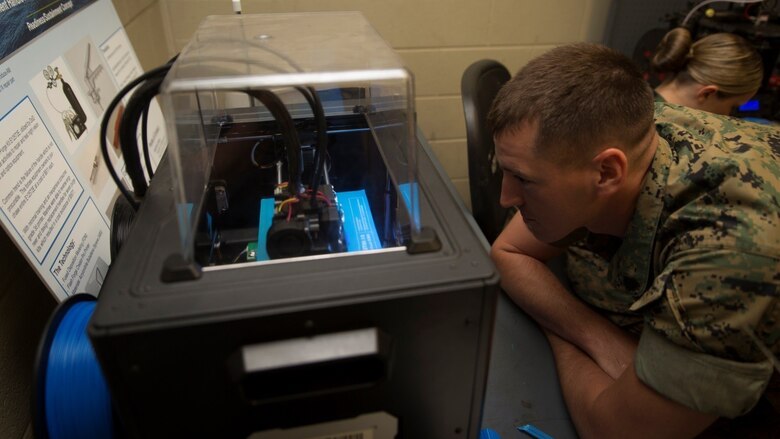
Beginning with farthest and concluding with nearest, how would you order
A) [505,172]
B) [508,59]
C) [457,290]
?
[508,59]
[505,172]
[457,290]

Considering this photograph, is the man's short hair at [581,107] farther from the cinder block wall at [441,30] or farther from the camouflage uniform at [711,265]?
the cinder block wall at [441,30]

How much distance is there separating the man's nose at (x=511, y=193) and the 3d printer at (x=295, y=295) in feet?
0.77

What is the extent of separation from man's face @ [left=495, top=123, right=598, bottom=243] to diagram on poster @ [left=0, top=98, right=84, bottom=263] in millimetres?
709

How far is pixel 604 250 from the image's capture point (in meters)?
1.07

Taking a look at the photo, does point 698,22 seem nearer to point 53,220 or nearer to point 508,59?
point 508,59

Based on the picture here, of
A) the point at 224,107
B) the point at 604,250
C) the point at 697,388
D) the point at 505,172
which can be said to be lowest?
the point at 604,250

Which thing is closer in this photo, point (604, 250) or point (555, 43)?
point (604, 250)

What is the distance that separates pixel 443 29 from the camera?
6.07ft

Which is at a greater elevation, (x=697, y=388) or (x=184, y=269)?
(x=184, y=269)

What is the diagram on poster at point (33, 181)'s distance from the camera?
2.04 feet

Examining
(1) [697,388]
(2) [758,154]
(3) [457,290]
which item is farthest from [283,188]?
(2) [758,154]

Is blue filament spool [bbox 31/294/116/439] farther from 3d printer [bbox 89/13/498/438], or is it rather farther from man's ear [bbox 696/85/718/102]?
man's ear [bbox 696/85/718/102]

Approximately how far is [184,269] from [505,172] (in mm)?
601

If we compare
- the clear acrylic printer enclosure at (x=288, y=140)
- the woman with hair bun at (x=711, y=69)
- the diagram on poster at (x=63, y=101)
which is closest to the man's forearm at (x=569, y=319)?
the clear acrylic printer enclosure at (x=288, y=140)
